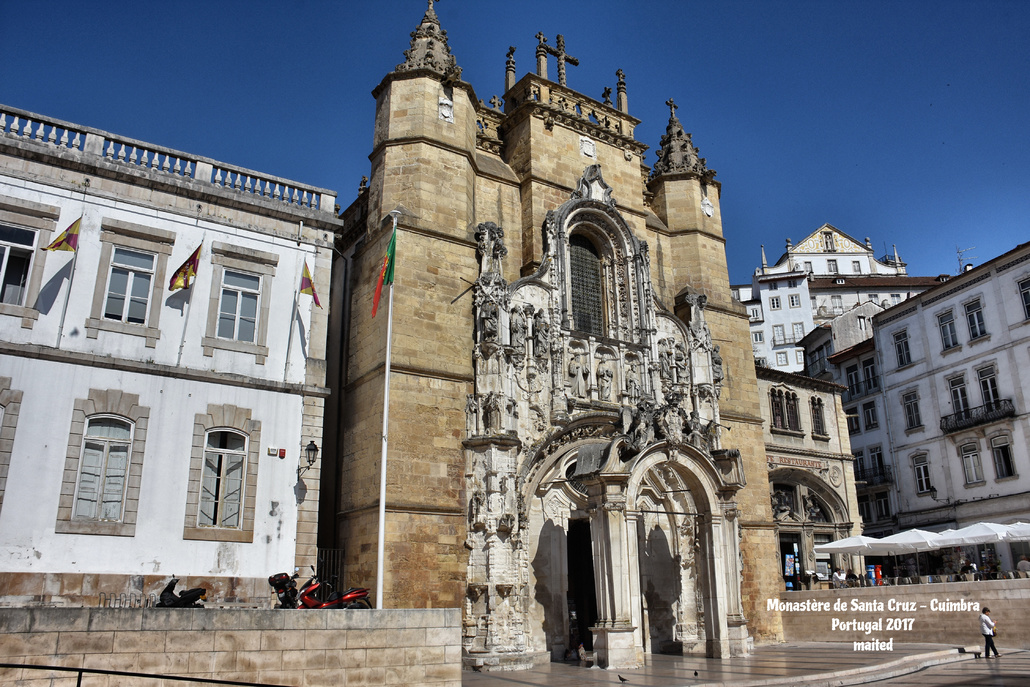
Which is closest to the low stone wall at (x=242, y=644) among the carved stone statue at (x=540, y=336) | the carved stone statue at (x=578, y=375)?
the carved stone statue at (x=540, y=336)

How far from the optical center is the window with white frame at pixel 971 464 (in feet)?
108

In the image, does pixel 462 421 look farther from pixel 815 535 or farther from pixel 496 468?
pixel 815 535

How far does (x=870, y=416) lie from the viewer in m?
39.5

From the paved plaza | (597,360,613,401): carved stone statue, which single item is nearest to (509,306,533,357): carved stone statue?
(597,360,613,401): carved stone statue

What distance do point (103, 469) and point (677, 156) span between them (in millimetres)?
20723

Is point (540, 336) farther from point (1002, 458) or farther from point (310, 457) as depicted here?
point (1002, 458)

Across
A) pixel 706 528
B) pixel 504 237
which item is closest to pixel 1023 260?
pixel 706 528

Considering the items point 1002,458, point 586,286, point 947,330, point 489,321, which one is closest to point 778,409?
point 1002,458

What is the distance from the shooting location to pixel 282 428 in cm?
1666

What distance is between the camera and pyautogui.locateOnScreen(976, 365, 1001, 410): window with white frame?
3259cm

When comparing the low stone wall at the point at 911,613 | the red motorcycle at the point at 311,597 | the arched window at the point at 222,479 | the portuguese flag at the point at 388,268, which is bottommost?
the low stone wall at the point at 911,613

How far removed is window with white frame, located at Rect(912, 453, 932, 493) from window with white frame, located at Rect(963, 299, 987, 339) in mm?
6003

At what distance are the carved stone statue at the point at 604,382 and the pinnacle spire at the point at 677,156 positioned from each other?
29.5 feet

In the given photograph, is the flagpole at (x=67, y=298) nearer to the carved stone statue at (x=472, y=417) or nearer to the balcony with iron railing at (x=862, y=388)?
the carved stone statue at (x=472, y=417)
